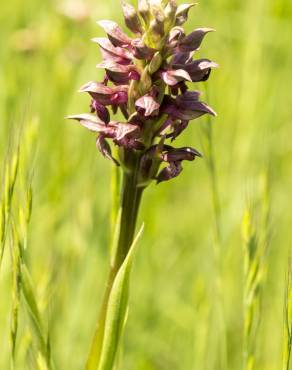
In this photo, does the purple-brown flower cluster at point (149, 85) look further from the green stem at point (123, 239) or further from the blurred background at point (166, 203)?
the blurred background at point (166, 203)

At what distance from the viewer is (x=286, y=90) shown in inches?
181

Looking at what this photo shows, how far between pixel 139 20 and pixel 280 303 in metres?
1.90

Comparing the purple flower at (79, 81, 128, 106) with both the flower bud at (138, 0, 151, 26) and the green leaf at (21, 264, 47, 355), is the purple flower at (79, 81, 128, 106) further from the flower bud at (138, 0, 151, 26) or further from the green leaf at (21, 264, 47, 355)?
the green leaf at (21, 264, 47, 355)

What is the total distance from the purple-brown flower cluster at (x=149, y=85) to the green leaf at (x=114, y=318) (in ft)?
0.63

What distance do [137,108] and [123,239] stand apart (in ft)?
0.84

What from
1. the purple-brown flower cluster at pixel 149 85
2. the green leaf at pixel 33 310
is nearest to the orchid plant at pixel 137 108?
the purple-brown flower cluster at pixel 149 85

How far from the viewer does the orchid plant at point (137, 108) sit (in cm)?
151

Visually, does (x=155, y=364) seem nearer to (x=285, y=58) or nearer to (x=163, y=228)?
(x=163, y=228)

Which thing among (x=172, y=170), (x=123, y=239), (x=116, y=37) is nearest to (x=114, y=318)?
(x=123, y=239)

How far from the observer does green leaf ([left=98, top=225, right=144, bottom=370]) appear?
1.53m

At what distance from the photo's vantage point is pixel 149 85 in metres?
1.51

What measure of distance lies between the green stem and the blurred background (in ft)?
0.62

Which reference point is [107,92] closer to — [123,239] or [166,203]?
[123,239]

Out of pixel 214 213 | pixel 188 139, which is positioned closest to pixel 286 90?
pixel 188 139
